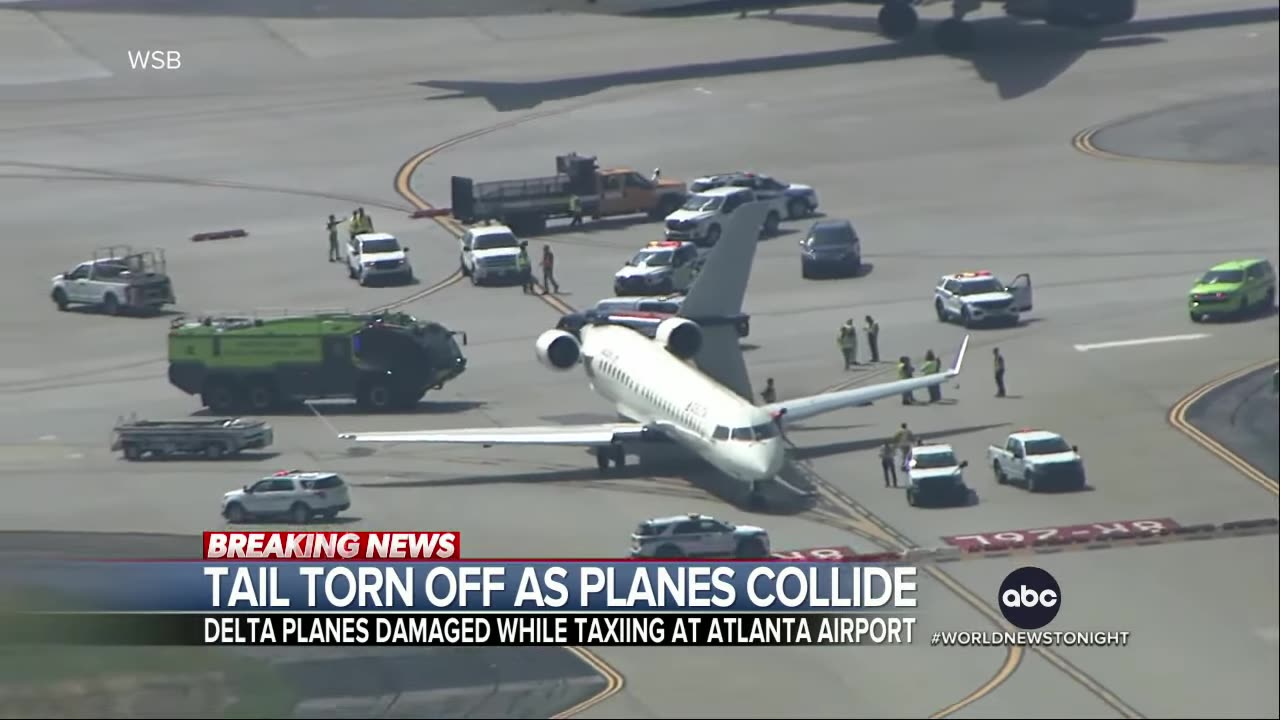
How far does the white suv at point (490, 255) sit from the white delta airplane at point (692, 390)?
9.18 metres

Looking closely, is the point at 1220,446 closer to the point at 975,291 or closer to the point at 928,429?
the point at 928,429

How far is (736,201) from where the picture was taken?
314 ft

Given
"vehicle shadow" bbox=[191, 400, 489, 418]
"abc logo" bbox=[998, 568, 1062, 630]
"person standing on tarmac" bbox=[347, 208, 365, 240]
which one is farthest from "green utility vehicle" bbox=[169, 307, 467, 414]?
"abc logo" bbox=[998, 568, 1062, 630]

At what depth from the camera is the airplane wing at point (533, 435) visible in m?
65.6

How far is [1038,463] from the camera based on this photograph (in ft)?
217

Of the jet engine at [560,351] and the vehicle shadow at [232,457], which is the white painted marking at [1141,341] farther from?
the vehicle shadow at [232,457]

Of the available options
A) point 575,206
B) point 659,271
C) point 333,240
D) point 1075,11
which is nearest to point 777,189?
point 575,206

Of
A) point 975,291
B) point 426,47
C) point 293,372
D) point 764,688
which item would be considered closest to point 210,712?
point 764,688

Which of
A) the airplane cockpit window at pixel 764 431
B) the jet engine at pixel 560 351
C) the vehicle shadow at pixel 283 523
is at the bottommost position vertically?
the vehicle shadow at pixel 283 523

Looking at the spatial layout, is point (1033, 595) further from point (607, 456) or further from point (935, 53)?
point (935, 53)

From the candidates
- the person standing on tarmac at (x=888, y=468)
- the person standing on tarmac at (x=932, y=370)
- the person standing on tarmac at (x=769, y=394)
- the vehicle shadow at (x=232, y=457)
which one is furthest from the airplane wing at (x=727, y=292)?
the vehicle shadow at (x=232, y=457)

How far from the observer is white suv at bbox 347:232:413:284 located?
79.5 m

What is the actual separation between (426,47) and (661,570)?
90.7 meters

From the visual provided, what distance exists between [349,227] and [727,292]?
19.4 m
